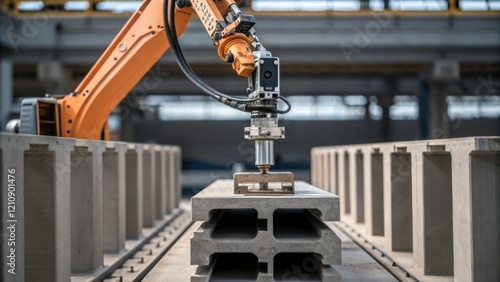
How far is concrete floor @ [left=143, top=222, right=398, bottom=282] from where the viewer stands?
12.5 ft

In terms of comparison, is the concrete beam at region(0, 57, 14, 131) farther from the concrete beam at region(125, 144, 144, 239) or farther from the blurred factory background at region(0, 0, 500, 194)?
the concrete beam at region(125, 144, 144, 239)

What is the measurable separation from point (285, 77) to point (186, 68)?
10113mm

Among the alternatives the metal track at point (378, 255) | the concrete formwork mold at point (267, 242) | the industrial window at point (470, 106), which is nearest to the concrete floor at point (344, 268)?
the metal track at point (378, 255)

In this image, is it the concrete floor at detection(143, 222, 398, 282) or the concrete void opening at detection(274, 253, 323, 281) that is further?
the concrete floor at detection(143, 222, 398, 282)

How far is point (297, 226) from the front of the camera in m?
3.91

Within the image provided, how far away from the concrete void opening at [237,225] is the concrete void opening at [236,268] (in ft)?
0.69

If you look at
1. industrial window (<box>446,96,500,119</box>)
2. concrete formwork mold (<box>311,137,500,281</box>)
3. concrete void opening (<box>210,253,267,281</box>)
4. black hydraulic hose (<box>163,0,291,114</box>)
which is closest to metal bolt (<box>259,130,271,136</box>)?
black hydraulic hose (<box>163,0,291,114</box>)

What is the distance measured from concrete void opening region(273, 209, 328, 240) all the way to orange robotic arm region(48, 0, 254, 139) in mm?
1908

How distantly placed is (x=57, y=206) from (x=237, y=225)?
55.9 inches

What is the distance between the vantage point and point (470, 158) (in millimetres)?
2846

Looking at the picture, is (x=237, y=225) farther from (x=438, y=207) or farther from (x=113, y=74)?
(x=113, y=74)

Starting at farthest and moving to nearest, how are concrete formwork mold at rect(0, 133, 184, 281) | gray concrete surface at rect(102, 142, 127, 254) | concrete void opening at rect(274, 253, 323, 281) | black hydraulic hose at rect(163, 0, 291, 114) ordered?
gray concrete surface at rect(102, 142, 127, 254), black hydraulic hose at rect(163, 0, 291, 114), concrete void opening at rect(274, 253, 323, 281), concrete formwork mold at rect(0, 133, 184, 281)

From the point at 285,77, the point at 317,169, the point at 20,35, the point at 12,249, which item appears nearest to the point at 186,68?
the point at 12,249

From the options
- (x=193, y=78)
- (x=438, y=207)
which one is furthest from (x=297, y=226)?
(x=193, y=78)
